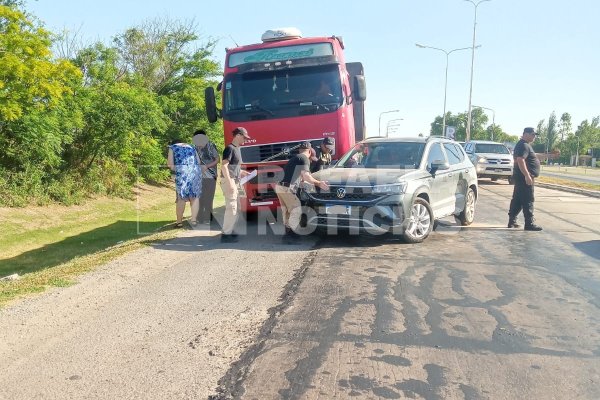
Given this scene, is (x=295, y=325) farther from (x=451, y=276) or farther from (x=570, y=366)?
(x=451, y=276)

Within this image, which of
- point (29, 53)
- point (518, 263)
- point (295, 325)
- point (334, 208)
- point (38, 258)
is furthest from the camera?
point (29, 53)

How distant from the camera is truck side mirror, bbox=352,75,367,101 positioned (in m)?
10.2

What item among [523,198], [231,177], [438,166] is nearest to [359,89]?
[438,166]

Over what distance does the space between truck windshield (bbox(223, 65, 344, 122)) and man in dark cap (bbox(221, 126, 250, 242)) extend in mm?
1573

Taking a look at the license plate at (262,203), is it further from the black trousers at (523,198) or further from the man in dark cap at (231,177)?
the black trousers at (523,198)

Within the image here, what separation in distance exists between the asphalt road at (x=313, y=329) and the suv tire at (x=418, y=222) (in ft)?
2.48

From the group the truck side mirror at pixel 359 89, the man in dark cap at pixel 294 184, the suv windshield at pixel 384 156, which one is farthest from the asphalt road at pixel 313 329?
the truck side mirror at pixel 359 89

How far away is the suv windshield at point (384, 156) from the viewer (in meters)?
8.74

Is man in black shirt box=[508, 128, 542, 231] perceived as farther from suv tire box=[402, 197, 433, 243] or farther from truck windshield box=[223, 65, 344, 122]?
truck windshield box=[223, 65, 344, 122]

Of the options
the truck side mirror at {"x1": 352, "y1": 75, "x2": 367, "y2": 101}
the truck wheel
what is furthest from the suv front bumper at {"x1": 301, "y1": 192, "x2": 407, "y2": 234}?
the truck side mirror at {"x1": 352, "y1": 75, "x2": 367, "y2": 101}

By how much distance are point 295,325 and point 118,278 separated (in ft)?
8.50

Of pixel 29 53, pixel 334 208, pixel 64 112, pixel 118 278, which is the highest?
pixel 29 53

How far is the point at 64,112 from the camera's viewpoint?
1766 cm

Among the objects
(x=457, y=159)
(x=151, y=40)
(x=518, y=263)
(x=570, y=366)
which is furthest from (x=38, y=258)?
(x=151, y=40)
